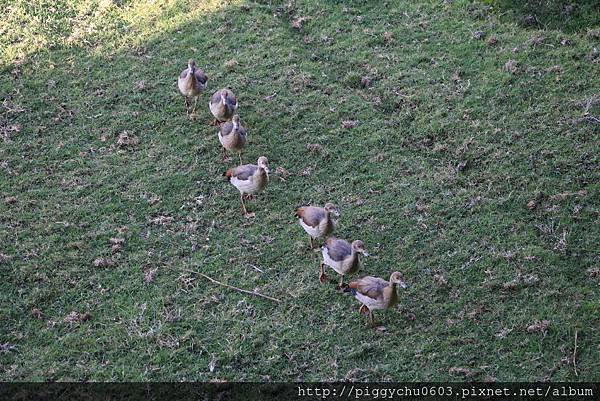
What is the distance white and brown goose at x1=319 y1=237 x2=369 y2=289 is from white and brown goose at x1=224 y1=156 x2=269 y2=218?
4.52 feet

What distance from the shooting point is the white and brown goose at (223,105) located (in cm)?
975

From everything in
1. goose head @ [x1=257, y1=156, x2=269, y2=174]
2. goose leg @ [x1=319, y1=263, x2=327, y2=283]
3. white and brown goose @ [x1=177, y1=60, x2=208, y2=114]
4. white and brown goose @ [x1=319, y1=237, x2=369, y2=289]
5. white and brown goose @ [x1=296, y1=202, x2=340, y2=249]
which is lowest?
goose leg @ [x1=319, y1=263, x2=327, y2=283]

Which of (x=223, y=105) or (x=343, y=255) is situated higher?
(x=223, y=105)

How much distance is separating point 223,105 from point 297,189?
65.0 inches

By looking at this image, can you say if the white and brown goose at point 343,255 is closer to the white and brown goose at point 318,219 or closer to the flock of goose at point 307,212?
the flock of goose at point 307,212

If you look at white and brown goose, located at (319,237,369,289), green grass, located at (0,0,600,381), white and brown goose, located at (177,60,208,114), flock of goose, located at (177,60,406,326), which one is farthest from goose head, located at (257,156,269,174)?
white and brown goose, located at (177,60,208,114)

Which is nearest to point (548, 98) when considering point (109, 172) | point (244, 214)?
point (244, 214)

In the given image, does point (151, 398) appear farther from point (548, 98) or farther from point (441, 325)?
point (548, 98)

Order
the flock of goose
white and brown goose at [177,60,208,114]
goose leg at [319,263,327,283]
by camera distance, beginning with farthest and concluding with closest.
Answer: white and brown goose at [177,60,208,114], goose leg at [319,263,327,283], the flock of goose

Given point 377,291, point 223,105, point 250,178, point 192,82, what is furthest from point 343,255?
point 192,82

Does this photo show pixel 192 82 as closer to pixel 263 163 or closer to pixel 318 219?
pixel 263 163

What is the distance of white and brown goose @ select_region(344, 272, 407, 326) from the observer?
7301 millimetres

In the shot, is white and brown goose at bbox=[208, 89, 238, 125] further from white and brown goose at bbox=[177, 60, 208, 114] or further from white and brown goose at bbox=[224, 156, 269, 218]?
white and brown goose at bbox=[224, 156, 269, 218]

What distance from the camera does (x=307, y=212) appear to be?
825 centimetres
